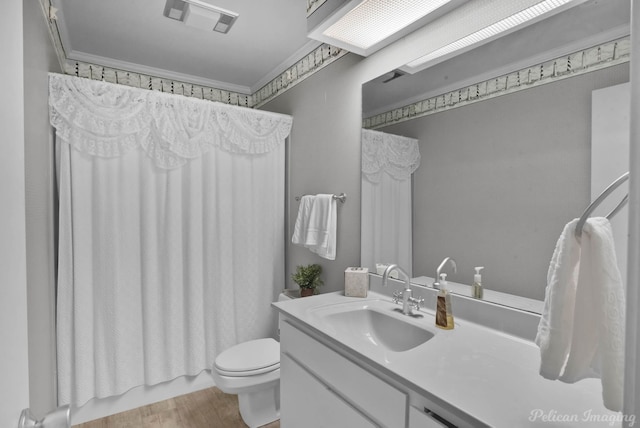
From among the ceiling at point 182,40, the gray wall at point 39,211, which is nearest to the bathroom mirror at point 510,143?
the ceiling at point 182,40

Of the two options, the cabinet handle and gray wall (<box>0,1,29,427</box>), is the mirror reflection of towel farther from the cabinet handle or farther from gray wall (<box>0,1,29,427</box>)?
gray wall (<box>0,1,29,427</box>)

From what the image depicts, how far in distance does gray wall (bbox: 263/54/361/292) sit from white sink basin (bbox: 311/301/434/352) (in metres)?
0.44

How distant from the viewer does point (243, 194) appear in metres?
2.46

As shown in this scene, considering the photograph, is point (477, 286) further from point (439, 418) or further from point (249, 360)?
point (249, 360)

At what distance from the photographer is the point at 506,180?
124 centimetres

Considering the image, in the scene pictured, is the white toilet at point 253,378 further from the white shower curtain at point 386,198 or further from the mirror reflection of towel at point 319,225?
the white shower curtain at point 386,198

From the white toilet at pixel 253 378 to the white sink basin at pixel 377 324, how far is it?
651mm

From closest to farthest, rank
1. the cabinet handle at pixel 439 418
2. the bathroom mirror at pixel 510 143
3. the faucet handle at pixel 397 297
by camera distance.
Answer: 1. the cabinet handle at pixel 439 418
2. the bathroom mirror at pixel 510 143
3. the faucet handle at pixel 397 297

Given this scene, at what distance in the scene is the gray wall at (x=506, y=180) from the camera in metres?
1.08

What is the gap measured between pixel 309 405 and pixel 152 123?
73.4 inches

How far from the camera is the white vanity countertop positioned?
73cm

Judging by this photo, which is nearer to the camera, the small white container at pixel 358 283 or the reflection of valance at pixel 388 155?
the reflection of valance at pixel 388 155

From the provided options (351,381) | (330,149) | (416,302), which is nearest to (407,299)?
(416,302)

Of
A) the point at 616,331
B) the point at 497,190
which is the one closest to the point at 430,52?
the point at 497,190
